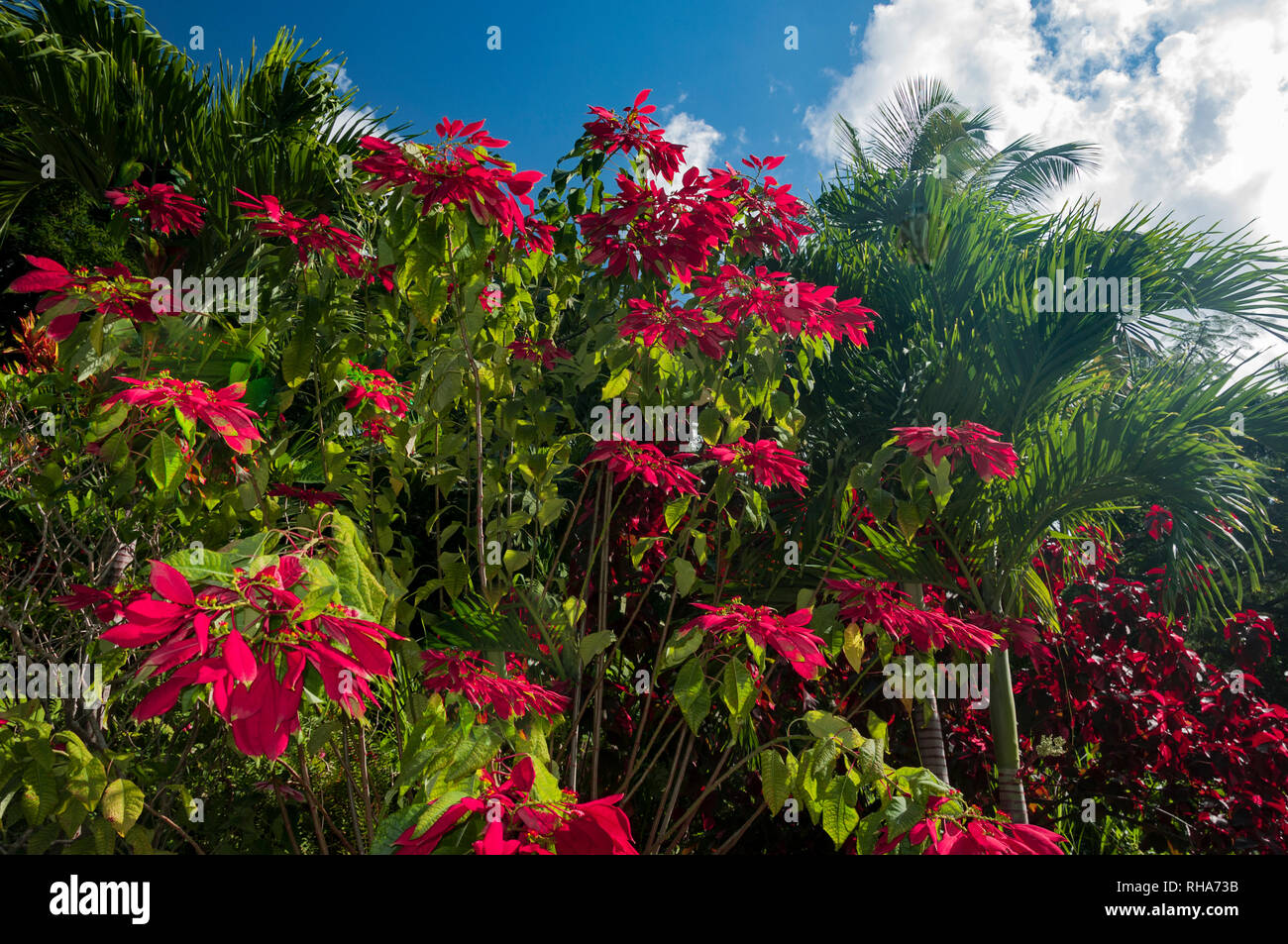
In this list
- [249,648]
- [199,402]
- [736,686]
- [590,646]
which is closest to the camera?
[249,648]

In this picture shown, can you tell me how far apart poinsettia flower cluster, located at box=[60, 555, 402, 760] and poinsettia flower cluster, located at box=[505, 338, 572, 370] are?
4.91 ft

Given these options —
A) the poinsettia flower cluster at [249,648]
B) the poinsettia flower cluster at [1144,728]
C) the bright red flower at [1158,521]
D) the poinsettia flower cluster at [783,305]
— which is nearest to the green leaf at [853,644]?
the poinsettia flower cluster at [783,305]

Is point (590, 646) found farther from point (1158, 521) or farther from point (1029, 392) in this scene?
point (1158, 521)

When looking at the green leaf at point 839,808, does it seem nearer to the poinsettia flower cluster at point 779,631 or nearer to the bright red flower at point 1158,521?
the poinsettia flower cluster at point 779,631

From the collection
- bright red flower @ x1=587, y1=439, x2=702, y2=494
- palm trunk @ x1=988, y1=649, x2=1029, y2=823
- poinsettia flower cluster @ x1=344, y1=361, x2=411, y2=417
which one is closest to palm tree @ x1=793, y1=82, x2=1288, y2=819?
palm trunk @ x1=988, y1=649, x2=1029, y2=823

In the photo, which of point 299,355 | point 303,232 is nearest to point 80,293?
point 299,355

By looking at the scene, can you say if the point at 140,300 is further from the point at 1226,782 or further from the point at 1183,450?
the point at 1226,782

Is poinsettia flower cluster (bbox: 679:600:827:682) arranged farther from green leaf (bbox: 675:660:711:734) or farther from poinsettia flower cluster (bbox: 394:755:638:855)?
poinsettia flower cluster (bbox: 394:755:638:855)

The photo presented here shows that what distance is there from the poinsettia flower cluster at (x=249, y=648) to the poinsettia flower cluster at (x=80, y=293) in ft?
3.70

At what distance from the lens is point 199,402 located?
1380 mm

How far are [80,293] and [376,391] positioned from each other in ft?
2.47

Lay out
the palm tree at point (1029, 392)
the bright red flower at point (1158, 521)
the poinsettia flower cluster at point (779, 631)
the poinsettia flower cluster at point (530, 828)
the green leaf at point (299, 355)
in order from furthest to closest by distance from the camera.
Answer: the bright red flower at point (1158, 521)
the palm tree at point (1029, 392)
the green leaf at point (299, 355)
the poinsettia flower cluster at point (779, 631)
the poinsettia flower cluster at point (530, 828)

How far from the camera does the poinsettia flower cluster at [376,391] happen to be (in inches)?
88.2
